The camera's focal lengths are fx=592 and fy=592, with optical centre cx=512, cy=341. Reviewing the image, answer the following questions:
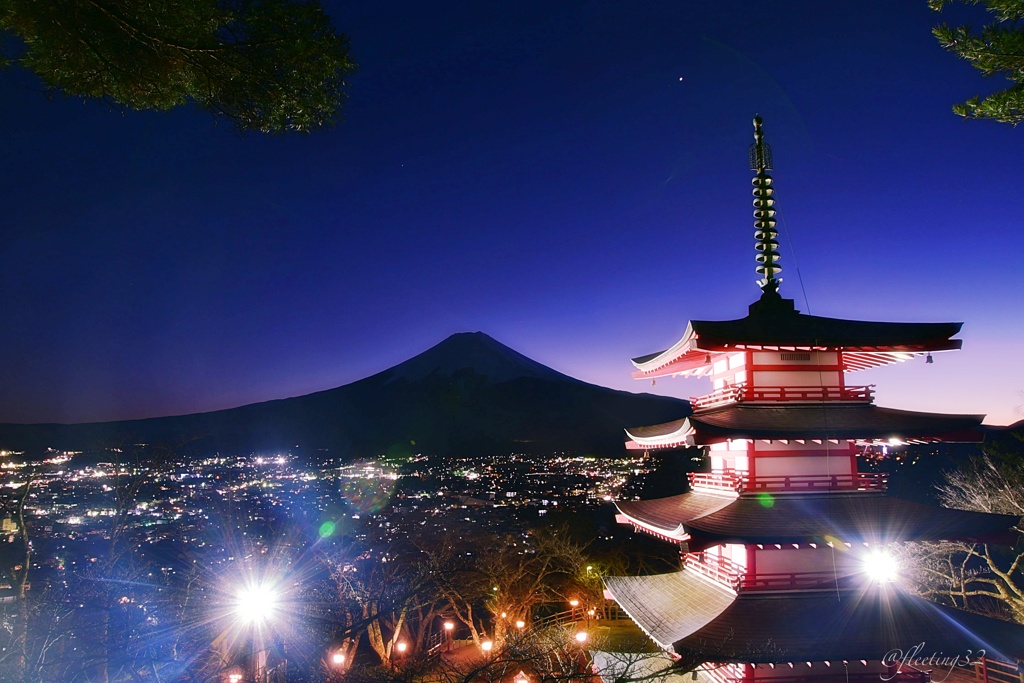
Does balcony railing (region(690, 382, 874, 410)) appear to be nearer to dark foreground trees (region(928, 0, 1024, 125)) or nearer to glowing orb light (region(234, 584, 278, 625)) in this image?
dark foreground trees (region(928, 0, 1024, 125))

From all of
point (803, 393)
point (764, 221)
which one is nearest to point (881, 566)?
point (803, 393)

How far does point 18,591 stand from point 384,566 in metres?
12.2

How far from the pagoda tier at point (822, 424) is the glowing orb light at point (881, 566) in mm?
1787

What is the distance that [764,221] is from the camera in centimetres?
1114

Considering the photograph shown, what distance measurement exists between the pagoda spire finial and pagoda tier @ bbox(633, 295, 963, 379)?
63 centimetres

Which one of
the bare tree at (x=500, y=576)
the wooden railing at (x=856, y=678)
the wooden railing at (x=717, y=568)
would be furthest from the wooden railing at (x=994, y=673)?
the bare tree at (x=500, y=576)

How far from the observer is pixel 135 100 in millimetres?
4984

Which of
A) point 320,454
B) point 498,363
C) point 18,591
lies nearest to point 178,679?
point 18,591

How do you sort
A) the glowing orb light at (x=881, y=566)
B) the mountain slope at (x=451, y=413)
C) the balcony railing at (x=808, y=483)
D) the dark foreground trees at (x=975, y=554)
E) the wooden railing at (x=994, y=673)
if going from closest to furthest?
the glowing orb light at (x=881, y=566) → the balcony railing at (x=808, y=483) → the wooden railing at (x=994, y=673) → the dark foreground trees at (x=975, y=554) → the mountain slope at (x=451, y=413)

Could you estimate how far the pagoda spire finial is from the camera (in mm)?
11023

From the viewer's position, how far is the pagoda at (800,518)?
8531 millimetres

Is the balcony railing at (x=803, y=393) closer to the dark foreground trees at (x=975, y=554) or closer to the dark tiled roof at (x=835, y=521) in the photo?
the dark tiled roof at (x=835, y=521)

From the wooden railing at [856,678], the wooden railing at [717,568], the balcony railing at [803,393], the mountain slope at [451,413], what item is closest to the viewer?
the wooden railing at [856,678]

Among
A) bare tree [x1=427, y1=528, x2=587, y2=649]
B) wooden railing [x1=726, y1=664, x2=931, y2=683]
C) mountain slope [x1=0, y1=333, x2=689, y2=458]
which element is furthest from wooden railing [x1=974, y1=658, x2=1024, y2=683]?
mountain slope [x1=0, y1=333, x2=689, y2=458]
